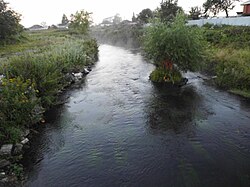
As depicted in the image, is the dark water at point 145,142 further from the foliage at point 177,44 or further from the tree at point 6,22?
the tree at point 6,22

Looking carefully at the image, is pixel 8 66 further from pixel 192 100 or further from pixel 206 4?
pixel 206 4

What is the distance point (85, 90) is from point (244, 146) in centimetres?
1480

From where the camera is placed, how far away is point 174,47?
77.2 ft

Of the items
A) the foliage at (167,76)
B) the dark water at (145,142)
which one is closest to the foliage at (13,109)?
the dark water at (145,142)

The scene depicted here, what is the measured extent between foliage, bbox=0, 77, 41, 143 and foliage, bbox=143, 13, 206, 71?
13.3 metres

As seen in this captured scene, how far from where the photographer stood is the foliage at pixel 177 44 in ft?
76.8

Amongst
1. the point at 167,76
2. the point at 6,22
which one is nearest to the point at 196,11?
the point at 6,22

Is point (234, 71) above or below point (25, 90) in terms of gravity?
below

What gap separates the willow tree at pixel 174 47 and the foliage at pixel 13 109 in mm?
13315

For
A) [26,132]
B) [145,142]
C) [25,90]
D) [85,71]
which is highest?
[25,90]

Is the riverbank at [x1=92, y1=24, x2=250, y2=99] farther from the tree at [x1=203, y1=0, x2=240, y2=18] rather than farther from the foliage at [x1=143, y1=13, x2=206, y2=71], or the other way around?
the tree at [x1=203, y1=0, x2=240, y2=18]

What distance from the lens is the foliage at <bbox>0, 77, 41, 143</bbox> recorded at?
13094 mm

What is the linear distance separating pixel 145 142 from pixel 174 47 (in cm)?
1225

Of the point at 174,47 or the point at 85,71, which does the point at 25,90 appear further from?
the point at 85,71
